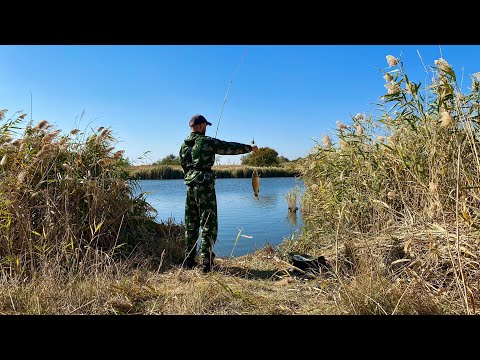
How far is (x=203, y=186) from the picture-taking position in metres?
4.62

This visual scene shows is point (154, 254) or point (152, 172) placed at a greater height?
point (152, 172)

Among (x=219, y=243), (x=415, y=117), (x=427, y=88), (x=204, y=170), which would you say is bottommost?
(x=219, y=243)

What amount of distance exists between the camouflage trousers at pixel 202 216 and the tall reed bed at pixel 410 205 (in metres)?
1.50

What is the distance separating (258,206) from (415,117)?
313 inches

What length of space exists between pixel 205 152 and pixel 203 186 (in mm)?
408

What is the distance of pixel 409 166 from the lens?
4199mm

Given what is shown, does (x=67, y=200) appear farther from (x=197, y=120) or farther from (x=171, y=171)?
(x=171, y=171)

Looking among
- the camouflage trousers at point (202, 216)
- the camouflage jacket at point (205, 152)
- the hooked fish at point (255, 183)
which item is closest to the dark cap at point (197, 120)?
the camouflage jacket at point (205, 152)

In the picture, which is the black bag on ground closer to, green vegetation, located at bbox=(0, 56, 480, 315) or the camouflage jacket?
green vegetation, located at bbox=(0, 56, 480, 315)

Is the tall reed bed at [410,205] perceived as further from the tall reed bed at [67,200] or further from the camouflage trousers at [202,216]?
the tall reed bed at [67,200]
